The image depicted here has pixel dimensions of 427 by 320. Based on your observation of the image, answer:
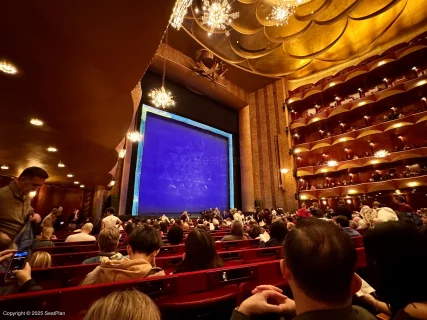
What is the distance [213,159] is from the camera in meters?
16.3

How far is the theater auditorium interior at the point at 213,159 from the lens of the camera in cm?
112

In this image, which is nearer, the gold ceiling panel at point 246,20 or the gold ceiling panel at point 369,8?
the gold ceiling panel at point 369,8

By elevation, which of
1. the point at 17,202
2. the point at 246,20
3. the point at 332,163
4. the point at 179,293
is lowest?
the point at 179,293

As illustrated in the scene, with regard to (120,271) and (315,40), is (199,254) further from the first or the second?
(315,40)

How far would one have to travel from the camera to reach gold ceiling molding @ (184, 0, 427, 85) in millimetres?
11922

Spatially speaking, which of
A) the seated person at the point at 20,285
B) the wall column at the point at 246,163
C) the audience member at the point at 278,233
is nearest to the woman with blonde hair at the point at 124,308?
the seated person at the point at 20,285

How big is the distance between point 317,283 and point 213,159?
15.6 metres

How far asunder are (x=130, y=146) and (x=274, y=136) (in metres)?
11.2

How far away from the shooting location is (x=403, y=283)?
1118 millimetres

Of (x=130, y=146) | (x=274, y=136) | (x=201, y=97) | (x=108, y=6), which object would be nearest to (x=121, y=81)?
(x=108, y=6)

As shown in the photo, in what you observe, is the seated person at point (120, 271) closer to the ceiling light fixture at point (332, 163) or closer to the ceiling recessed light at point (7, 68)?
the ceiling recessed light at point (7, 68)

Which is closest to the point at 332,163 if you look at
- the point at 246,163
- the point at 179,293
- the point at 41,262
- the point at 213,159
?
the point at 246,163

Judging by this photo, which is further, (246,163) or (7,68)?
(246,163)

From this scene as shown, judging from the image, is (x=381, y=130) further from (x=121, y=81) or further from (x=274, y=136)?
(x=121, y=81)
